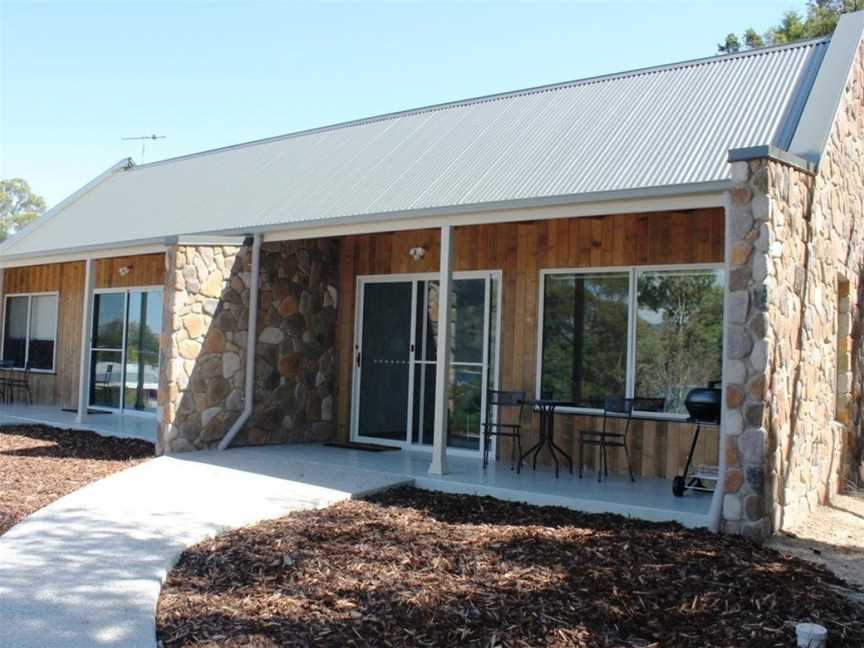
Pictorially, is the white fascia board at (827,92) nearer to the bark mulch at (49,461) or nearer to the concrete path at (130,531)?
the concrete path at (130,531)

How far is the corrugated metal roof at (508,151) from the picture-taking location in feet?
25.9

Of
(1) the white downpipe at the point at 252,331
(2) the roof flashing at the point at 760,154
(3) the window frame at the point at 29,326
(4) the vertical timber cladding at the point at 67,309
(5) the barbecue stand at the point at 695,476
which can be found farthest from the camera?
(3) the window frame at the point at 29,326

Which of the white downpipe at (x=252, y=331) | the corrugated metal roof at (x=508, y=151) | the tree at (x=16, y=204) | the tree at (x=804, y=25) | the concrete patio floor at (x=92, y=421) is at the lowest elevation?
the concrete patio floor at (x=92, y=421)

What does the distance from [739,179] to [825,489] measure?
3.75 metres

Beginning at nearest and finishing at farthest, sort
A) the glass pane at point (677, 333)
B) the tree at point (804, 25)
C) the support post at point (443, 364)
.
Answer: the support post at point (443, 364), the glass pane at point (677, 333), the tree at point (804, 25)

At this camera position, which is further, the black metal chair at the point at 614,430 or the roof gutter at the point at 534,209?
the black metal chair at the point at 614,430

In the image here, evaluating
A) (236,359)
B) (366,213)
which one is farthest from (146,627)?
(236,359)

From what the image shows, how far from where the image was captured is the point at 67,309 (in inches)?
585

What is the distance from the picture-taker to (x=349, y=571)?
5145 mm

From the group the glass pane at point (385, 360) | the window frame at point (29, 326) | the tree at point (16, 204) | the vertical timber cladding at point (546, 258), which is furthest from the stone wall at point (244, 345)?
the tree at point (16, 204)

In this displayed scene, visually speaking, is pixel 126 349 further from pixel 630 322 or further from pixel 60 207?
pixel 630 322

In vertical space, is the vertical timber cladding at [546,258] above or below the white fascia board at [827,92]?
below

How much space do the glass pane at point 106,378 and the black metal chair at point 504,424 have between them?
6.76m

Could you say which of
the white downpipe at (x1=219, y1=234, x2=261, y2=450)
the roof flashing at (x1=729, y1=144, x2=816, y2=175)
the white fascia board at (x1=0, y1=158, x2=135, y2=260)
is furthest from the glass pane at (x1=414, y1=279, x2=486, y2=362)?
the white fascia board at (x1=0, y1=158, x2=135, y2=260)
